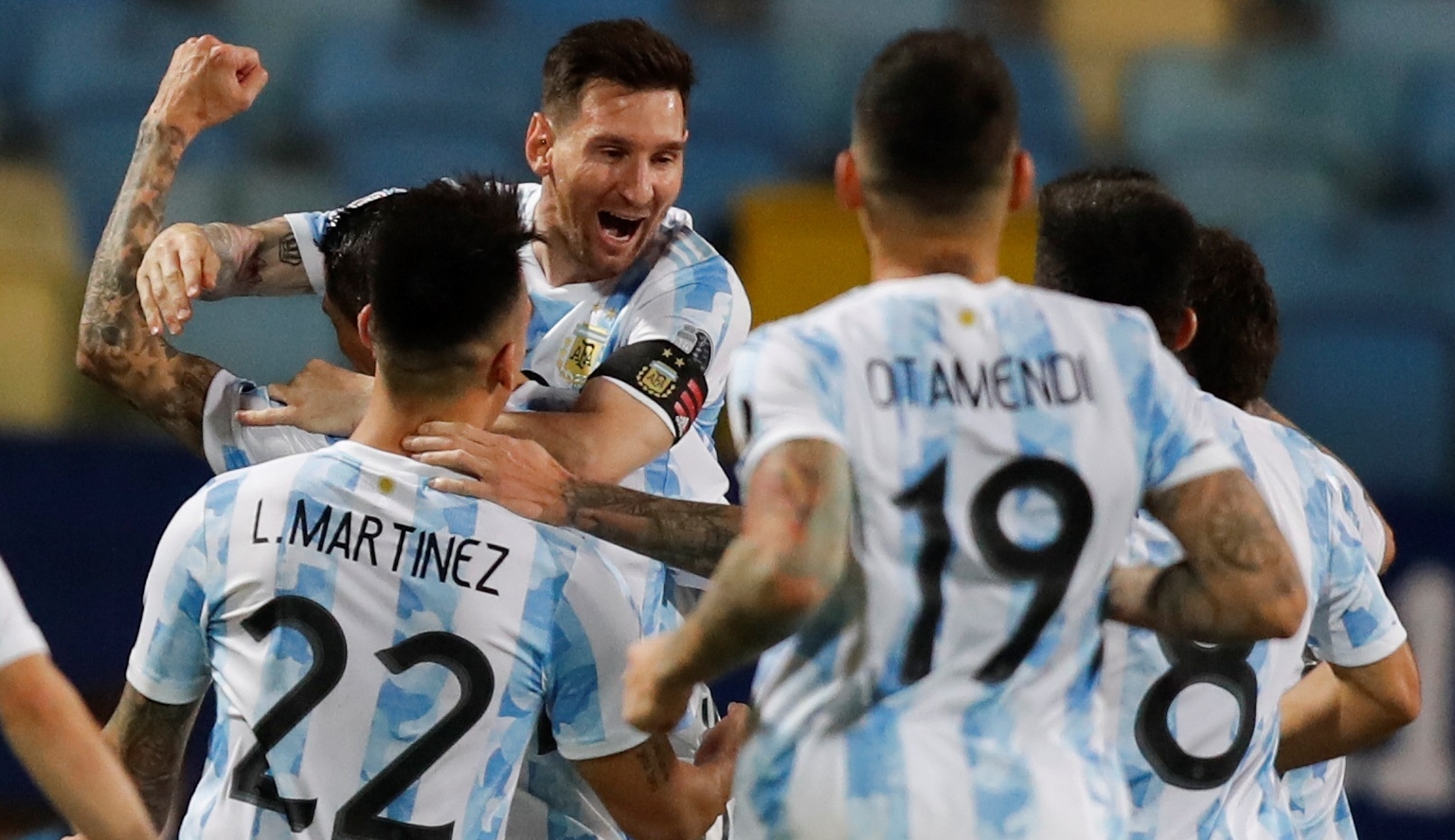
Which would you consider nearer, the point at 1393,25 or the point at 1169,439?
the point at 1169,439

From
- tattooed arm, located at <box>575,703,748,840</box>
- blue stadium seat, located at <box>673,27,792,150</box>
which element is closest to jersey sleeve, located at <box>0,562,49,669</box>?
tattooed arm, located at <box>575,703,748,840</box>

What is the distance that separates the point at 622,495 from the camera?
12.4 ft

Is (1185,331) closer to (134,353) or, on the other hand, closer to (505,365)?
(505,365)

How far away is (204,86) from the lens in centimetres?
423

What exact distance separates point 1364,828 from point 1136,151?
3.51 m

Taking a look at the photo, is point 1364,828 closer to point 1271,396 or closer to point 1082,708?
point 1271,396

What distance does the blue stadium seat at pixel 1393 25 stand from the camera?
1021 cm

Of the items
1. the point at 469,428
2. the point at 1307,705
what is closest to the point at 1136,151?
the point at 1307,705

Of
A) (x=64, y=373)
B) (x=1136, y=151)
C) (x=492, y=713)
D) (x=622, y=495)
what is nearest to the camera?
(x=492, y=713)

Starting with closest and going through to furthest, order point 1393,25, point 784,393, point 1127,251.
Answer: point 784,393, point 1127,251, point 1393,25

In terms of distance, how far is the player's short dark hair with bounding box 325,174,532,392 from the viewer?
3221 mm

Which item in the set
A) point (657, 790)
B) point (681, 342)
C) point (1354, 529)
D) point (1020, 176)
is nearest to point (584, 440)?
point (681, 342)

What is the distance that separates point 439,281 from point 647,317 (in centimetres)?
109

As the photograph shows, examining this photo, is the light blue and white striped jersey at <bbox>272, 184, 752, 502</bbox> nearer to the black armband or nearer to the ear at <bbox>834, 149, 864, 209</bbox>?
the black armband
